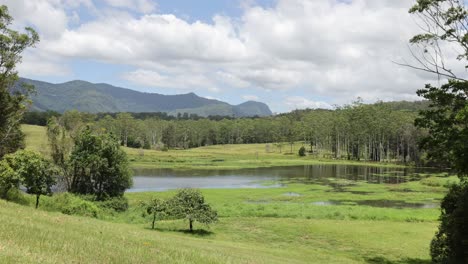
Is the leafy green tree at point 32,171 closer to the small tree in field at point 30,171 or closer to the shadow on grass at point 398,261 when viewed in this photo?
the small tree in field at point 30,171

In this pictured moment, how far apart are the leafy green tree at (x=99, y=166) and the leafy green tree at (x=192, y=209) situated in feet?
55.0

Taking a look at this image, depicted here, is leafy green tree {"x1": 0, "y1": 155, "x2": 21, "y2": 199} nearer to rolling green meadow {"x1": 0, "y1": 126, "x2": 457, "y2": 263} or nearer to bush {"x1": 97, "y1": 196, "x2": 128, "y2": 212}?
rolling green meadow {"x1": 0, "y1": 126, "x2": 457, "y2": 263}

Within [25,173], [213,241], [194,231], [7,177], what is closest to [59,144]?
[25,173]

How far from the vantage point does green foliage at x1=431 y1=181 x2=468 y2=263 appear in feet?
77.5

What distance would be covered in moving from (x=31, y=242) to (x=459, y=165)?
22.2 m

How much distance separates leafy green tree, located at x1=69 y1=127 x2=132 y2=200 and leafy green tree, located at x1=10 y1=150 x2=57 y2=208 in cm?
1047

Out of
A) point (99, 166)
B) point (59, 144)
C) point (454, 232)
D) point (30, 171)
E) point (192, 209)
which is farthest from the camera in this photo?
point (59, 144)

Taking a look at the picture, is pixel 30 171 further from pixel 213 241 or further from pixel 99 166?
pixel 213 241

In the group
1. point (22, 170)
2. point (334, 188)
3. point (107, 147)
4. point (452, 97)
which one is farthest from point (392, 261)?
point (334, 188)

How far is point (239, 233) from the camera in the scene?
122 feet

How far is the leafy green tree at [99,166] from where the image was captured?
51562 mm

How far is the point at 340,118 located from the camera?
190375mm

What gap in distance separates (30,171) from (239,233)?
21.5 m

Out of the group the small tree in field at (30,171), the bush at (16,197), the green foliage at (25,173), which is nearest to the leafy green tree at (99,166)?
the bush at (16,197)
